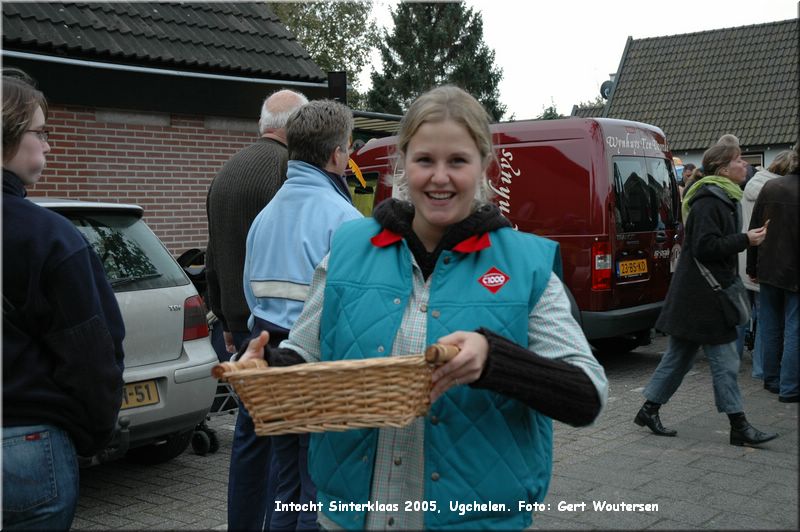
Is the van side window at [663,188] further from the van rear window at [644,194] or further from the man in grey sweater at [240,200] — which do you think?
the man in grey sweater at [240,200]

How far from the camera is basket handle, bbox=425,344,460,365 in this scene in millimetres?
1697

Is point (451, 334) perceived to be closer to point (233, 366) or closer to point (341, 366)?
point (341, 366)

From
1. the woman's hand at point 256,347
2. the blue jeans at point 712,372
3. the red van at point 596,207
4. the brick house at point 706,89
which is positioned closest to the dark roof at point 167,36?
Result: the red van at point 596,207

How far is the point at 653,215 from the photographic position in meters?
9.09

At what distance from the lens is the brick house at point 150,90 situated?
29.4 feet

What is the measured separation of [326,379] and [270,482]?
2.03 metres

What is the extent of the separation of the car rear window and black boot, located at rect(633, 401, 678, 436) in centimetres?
334

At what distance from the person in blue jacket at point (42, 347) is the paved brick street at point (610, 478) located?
215cm

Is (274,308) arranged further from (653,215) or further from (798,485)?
(653,215)

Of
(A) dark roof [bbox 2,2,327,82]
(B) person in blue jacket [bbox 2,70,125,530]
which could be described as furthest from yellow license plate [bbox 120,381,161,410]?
(A) dark roof [bbox 2,2,327,82]


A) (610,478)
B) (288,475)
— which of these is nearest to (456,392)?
(288,475)

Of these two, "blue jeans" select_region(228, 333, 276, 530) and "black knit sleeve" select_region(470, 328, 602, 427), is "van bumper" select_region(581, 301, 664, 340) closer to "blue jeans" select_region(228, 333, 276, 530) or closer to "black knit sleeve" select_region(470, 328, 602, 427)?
"blue jeans" select_region(228, 333, 276, 530)

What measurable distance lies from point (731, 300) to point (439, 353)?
15.2ft

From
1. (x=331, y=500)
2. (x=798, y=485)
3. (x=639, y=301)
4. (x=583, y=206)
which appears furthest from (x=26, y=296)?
(x=639, y=301)
